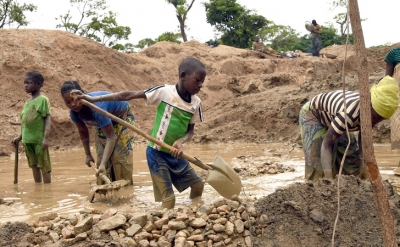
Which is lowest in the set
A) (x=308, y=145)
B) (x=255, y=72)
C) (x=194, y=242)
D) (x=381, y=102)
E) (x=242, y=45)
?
(x=194, y=242)

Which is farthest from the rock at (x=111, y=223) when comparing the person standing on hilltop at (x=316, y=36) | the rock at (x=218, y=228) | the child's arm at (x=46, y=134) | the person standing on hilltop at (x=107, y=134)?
the person standing on hilltop at (x=316, y=36)

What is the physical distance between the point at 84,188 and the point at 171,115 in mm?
2104

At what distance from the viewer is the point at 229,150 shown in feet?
30.4

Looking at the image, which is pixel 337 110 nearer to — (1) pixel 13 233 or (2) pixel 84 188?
(1) pixel 13 233

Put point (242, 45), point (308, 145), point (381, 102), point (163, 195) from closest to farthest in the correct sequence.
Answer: point (381, 102)
point (163, 195)
point (308, 145)
point (242, 45)

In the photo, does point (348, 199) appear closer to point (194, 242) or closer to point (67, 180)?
point (194, 242)

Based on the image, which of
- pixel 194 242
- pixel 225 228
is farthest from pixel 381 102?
pixel 194 242

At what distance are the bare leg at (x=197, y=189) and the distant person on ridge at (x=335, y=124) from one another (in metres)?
1.04

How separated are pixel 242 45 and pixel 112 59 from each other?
15.1 meters

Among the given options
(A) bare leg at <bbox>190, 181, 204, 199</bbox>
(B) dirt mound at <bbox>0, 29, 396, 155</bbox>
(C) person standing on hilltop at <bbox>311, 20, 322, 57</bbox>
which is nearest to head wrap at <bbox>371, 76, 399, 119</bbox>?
(A) bare leg at <bbox>190, 181, 204, 199</bbox>

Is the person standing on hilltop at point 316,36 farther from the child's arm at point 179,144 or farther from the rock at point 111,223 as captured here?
the rock at point 111,223

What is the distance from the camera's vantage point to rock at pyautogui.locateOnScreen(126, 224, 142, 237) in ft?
10.5

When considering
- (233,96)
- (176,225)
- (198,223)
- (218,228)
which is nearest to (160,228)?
(176,225)

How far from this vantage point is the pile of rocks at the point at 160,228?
3.16 m
